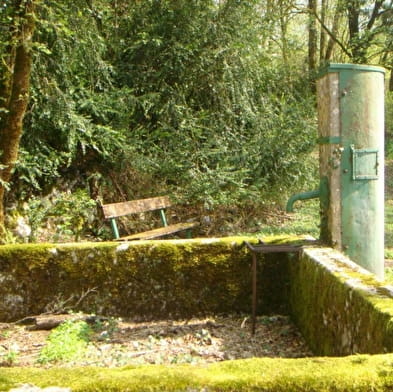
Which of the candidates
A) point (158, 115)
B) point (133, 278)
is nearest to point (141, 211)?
point (158, 115)

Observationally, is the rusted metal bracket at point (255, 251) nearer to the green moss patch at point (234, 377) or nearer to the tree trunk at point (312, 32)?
the green moss patch at point (234, 377)

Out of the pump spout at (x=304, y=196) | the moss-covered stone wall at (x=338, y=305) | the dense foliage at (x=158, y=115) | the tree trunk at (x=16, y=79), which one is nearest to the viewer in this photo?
the moss-covered stone wall at (x=338, y=305)

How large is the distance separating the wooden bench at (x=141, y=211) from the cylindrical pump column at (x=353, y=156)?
3282 mm

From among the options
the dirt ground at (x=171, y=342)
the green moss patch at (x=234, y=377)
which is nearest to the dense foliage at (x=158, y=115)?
the dirt ground at (x=171, y=342)

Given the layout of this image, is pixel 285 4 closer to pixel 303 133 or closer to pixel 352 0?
pixel 352 0

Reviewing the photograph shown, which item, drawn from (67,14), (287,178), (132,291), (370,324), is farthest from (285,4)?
(370,324)

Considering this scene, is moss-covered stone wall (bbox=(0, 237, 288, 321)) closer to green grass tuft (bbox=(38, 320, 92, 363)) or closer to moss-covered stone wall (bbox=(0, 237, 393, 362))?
moss-covered stone wall (bbox=(0, 237, 393, 362))

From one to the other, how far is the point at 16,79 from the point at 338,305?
15.5 ft

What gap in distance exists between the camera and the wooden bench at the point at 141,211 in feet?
21.8

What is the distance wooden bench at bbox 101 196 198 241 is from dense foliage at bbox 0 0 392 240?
0.59m

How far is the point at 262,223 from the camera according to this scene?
979cm

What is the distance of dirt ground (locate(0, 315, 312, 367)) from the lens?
11.0 ft

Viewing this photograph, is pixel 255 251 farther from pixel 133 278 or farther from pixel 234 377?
→ pixel 234 377

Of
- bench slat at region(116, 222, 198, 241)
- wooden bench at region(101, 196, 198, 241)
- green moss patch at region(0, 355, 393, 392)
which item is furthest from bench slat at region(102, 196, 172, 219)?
green moss patch at region(0, 355, 393, 392)
